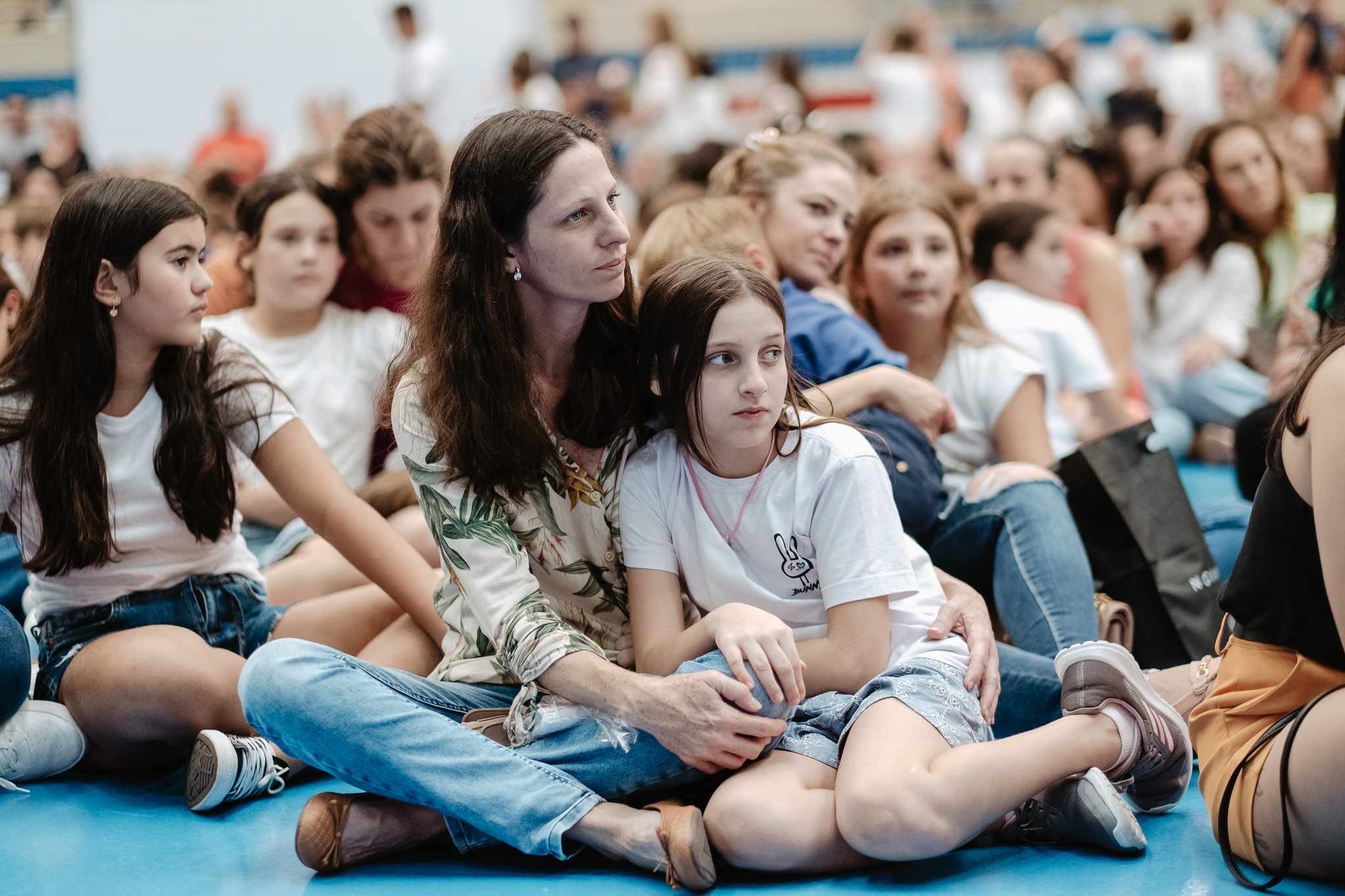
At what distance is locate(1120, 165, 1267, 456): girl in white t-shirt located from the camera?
410 cm

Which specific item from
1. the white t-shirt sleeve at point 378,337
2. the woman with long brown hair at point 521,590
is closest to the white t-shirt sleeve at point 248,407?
the woman with long brown hair at point 521,590

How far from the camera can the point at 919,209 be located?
98.0 inches

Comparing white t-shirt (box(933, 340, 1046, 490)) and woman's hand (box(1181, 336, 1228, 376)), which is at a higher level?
white t-shirt (box(933, 340, 1046, 490))

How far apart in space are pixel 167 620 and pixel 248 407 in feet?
1.26

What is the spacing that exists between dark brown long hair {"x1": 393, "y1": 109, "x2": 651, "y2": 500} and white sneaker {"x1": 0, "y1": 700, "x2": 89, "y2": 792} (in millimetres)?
841

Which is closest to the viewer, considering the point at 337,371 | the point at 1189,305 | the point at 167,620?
the point at 167,620

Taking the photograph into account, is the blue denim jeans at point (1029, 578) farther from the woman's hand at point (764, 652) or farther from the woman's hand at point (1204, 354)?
the woman's hand at point (1204, 354)

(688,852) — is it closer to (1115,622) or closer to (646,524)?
(646,524)

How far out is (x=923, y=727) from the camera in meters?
1.52

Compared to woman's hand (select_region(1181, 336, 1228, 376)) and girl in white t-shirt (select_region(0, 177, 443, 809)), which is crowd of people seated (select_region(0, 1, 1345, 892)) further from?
woman's hand (select_region(1181, 336, 1228, 376))

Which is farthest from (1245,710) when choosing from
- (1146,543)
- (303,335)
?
(303,335)

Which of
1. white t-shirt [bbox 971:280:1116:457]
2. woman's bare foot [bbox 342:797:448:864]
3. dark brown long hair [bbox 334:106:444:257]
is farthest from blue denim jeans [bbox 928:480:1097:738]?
dark brown long hair [bbox 334:106:444:257]

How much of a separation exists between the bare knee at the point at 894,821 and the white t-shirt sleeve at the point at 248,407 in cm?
117

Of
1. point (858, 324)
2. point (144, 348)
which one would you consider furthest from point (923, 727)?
point (144, 348)
